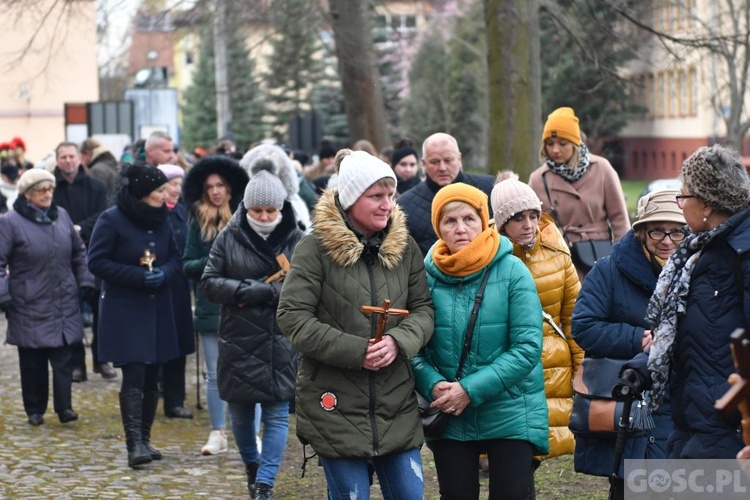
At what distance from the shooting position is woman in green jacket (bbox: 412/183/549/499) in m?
5.73

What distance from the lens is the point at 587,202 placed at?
9.35 metres

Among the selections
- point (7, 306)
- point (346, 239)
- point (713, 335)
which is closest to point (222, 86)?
point (7, 306)

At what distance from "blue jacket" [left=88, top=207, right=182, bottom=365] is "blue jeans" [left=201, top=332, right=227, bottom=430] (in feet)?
0.73

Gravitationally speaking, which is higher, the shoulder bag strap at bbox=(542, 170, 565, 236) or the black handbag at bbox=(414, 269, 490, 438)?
the shoulder bag strap at bbox=(542, 170, 565, 236)

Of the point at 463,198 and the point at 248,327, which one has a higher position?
the point at 463,198

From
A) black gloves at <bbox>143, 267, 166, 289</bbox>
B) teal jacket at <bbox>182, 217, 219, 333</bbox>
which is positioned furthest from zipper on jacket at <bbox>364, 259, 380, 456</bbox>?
black gloves at <bbox>143, 267, 166, 289</bbox>

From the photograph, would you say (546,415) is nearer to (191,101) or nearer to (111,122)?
(111,122)

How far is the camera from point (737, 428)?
500 centimetres

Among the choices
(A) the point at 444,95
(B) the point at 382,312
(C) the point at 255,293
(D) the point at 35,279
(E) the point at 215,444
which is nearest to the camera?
(B) the point at 382,312

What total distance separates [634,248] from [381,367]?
52.0 inches

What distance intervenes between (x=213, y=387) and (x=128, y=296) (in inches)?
32.7

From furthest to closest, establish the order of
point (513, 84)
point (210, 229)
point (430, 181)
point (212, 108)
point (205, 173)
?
point (212, 108) < point (513, 84) < point (205, 173) < point (210, 229) < point (430, 181)

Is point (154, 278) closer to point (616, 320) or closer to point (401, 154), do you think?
point (616, 320)

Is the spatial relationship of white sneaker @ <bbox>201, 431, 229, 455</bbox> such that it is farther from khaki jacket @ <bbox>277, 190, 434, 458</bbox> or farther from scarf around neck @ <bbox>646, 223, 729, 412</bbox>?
scarf around neck @ <bbox>646, 223, 729, 412</bbox>
